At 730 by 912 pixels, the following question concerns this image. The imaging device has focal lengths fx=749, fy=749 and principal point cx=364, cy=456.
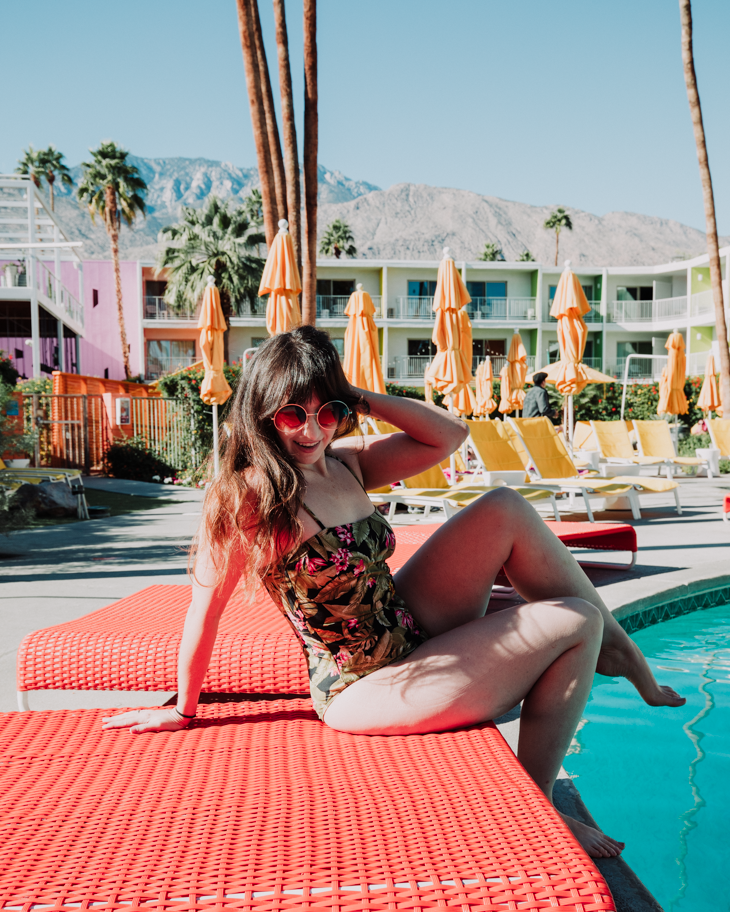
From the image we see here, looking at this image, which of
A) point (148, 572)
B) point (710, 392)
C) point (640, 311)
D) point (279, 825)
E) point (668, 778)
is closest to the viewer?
point (279, 825)

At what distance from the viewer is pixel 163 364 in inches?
1452

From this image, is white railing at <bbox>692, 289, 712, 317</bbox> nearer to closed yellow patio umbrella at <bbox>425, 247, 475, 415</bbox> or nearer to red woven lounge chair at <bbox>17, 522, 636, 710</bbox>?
closed yellow patio umbrella at <bbox>425, 247, 475, 415</bbox>

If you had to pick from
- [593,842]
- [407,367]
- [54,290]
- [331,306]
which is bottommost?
[593,842]

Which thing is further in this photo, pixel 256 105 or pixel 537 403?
pixel 537 403

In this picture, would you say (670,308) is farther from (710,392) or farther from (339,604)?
(339,604)

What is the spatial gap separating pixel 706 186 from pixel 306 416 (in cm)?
1574

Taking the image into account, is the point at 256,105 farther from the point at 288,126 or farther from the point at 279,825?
the point at 279,825

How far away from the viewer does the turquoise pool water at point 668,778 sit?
2.11 m

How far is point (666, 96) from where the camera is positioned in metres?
15.1

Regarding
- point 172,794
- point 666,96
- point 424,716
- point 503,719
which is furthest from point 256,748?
point 666,96

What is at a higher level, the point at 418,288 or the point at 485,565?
the point at 418,288

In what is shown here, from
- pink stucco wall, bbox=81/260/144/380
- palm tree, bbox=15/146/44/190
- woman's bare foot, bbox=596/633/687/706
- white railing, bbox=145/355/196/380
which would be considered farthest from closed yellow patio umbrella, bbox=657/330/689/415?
palm tree, bbox=15/146/44/190

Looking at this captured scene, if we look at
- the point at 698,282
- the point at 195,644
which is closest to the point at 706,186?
the point at 195,644

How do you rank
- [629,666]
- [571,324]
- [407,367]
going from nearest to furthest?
[629,666], [571,324], [407,367]
